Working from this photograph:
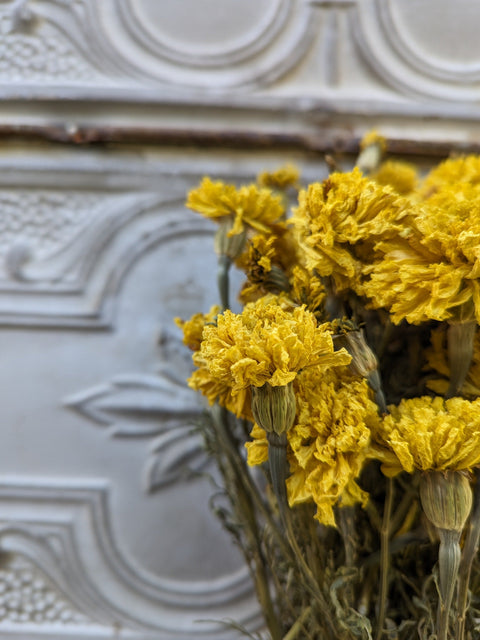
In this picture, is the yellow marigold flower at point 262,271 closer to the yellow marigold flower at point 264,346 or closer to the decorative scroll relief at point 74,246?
the yellow marigold flower at point 264,346

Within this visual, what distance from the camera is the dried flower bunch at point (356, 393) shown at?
1.05ft

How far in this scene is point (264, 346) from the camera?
0.30 meters

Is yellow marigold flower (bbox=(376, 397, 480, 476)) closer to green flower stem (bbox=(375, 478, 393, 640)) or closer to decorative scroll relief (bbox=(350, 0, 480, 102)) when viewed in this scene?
green flower stem (bbox=(375, 478, 393, 640))

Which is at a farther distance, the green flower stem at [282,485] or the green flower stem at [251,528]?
the green flower stem at [251,528]

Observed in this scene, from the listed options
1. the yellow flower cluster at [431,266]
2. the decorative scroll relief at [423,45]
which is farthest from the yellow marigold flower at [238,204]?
the decorative scroll relief at [423,45]

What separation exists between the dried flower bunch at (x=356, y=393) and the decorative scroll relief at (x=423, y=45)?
0.84 feet

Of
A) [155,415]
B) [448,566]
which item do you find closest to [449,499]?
[448,566]

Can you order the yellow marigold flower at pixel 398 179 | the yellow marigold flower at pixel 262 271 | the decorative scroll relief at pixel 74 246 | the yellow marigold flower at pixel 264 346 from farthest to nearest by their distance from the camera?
the decorative scroll relief at pixel 74 246 → the yellow marigold flower at pixel 398 179 → the yellow marigold flower at pixel 262 271 → the yellow marigold flower at pixel 264 346

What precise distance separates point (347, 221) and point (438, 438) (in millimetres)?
152

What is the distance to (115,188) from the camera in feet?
2.13

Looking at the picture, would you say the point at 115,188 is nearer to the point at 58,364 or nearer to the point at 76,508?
the point at 58,364

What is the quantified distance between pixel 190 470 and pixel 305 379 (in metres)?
0.32

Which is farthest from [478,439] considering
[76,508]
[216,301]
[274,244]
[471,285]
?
[76,508]

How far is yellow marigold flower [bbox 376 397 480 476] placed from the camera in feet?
1.02
